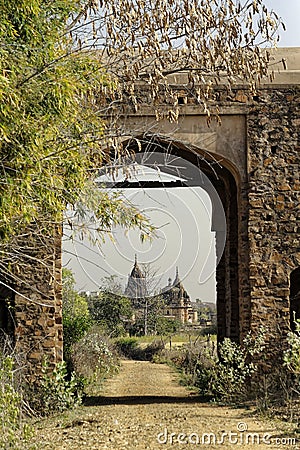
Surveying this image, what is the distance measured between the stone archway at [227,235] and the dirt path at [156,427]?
A: 1539 mm

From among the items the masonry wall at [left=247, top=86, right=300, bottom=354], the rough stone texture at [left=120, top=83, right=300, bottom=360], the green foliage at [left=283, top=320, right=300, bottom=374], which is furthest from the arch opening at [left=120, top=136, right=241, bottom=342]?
the green foliage at [left=283, top=320, right=300, bottom=374]

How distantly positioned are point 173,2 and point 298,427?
487 cm

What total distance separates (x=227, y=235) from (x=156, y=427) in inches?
199

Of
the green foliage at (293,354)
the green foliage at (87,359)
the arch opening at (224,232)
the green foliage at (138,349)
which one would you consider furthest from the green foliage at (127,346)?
the green foliage at (293,354)

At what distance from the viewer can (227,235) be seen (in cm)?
1412

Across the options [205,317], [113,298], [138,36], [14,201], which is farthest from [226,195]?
[205,317]

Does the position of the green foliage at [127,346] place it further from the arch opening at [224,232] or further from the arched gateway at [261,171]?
the arched gateway at [261,171]

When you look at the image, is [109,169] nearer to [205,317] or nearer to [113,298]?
[113,298]

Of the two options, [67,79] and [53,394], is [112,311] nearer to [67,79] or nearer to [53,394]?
[53,394]

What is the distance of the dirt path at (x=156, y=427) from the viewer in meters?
8.75

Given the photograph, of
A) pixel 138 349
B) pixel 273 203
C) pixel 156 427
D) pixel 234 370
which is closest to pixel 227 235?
pixel 273 203

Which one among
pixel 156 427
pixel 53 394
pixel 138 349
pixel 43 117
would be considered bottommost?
pixel 156 427

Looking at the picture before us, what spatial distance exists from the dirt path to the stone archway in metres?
1.54

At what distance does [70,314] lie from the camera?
18156 mm
